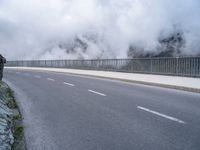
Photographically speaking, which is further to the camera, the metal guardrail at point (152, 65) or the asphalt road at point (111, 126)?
the metal guardrail at point (152, 65)

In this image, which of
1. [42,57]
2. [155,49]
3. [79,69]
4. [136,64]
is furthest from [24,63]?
[136,64]

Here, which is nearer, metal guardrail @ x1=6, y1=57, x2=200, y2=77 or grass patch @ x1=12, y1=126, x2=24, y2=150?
grass patch @ x1=12, y1=126, x2=24, y2=150

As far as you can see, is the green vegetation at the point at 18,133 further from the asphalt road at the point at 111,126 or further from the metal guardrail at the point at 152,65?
the metal guardrail at the point at 152,65

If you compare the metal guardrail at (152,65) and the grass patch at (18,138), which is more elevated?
the metal guardrail at (152,65)

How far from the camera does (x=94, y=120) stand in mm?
7828

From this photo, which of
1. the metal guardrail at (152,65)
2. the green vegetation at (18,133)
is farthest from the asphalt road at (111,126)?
the metal guardrail at (152,65)

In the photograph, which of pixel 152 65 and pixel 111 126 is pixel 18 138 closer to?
pixel 111 126

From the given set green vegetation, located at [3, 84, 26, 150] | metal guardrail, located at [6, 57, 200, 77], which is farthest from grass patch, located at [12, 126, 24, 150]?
metal guardrail, located at [6, 57, 200, 77]

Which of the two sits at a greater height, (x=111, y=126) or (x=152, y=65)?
(x=152, y=65)

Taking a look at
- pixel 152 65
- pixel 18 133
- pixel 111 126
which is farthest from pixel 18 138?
pixel 152 65

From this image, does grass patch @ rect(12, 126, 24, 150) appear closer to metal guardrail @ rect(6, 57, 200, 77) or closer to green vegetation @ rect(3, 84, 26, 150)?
green vegetation @ rect(3, 84, 26, 150)

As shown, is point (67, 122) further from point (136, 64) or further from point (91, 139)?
point (136, 64)

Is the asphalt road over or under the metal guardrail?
under

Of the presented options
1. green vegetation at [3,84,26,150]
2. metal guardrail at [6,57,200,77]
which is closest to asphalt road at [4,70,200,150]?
Result: green vegetation at [3,84,26,150]
